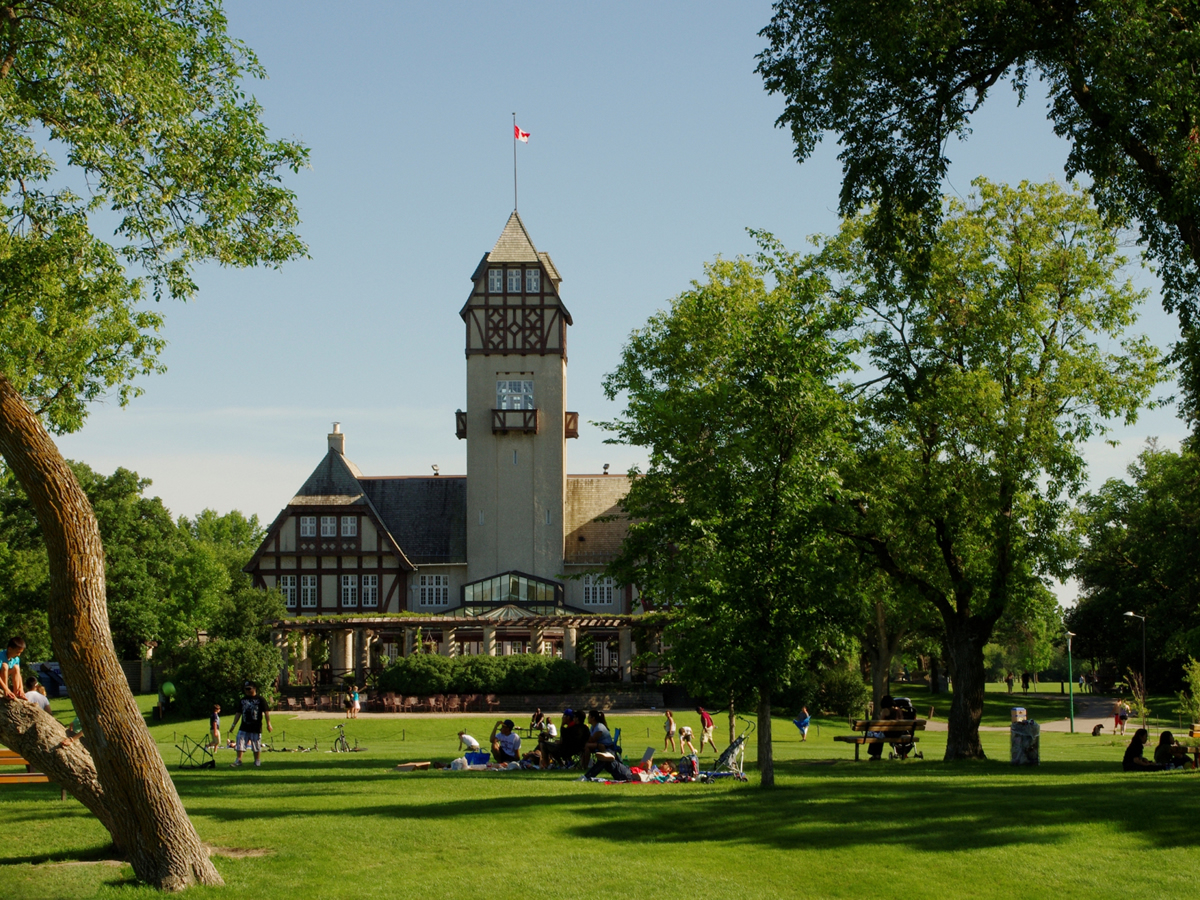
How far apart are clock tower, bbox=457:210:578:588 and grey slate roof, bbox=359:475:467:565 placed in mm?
2228

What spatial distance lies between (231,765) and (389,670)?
25043mm

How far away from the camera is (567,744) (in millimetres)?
24172

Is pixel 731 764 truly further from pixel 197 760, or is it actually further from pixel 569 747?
pixel 197 760

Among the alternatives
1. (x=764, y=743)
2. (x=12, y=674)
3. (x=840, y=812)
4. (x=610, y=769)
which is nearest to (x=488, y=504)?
(x=610, y=769)

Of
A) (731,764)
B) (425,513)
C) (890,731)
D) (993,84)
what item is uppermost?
(993,84)

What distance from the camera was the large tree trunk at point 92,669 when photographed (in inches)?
484

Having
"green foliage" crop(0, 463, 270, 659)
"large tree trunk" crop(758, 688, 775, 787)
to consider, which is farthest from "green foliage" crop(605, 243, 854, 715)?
"green foliage" crop(0, 463, 270, 659)

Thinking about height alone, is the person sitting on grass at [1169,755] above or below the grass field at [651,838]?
below

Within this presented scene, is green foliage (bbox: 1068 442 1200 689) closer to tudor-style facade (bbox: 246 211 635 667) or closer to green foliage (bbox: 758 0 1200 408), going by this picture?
tudor-style facade (bbox: 246 211 635 667)

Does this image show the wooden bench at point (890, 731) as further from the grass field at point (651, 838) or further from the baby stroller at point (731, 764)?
the baby stroller at point (731, 764)

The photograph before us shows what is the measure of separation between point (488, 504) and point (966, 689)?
43.0 meters

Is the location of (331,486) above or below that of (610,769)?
above

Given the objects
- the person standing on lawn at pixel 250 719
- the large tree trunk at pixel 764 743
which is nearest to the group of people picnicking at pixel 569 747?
the large tree trunk at pixel 764 743

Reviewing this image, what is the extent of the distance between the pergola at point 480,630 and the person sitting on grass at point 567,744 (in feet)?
107
